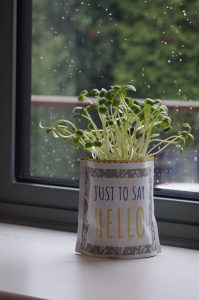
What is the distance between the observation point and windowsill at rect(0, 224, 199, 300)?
126 cm

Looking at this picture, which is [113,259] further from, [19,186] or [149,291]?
[19,186]

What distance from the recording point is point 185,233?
157cm

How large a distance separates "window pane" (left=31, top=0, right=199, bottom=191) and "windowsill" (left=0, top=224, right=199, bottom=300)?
0.21 m

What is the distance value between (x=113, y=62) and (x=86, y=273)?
530 mm

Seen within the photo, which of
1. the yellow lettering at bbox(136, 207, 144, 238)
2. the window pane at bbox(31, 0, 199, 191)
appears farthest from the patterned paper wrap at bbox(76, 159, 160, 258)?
the window pane at bbox(31, 0, 199, 191)

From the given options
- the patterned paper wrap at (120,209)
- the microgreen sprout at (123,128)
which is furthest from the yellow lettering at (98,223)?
the microgreen sprout at (123,128)

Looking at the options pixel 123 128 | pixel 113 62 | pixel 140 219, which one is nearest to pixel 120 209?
pixel 140 219

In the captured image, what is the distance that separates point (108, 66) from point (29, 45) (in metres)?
0.23

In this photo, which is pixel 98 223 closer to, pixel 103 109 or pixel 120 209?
pixel 120 209

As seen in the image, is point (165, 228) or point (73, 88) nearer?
point (165, 228)

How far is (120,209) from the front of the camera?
1438 mm

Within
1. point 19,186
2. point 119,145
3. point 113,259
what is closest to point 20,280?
point 113,259

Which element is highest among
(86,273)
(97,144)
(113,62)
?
(113,62)

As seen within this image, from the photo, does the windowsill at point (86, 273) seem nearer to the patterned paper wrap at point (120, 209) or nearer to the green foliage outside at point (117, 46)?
the patterned paper wrap at point (120, 209)
